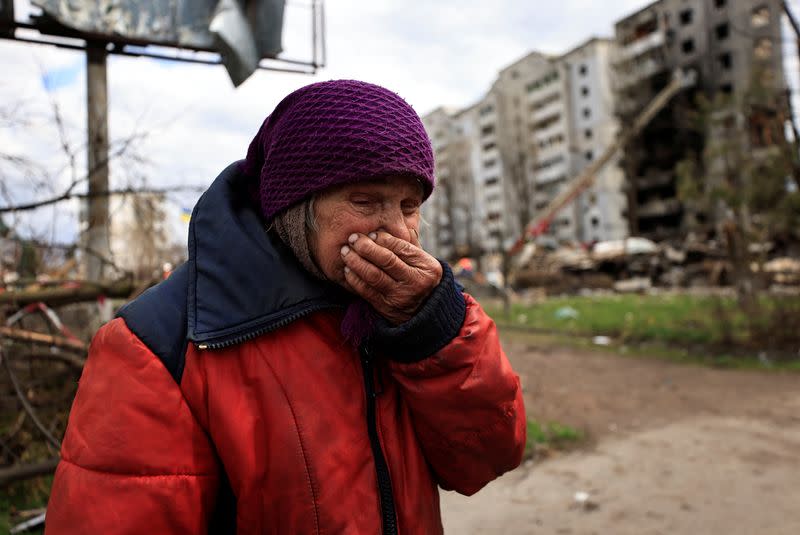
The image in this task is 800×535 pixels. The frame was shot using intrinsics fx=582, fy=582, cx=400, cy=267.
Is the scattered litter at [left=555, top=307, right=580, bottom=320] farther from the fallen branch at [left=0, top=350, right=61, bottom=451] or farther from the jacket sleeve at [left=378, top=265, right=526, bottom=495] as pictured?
the jacket sleeve at [left=378, top=265, right=526, bottom=495]

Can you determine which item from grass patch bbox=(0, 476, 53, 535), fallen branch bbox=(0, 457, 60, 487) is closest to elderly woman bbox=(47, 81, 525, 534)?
fallen branch bbox=(0, 457, 60, 487)

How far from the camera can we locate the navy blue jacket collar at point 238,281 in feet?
3.90

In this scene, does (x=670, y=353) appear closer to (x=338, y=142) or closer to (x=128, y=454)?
(x=338, y=142)

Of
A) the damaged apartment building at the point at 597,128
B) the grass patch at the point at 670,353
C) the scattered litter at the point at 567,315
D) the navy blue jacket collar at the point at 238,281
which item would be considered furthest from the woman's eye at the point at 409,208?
the damaged apartment building at the point at 597,128

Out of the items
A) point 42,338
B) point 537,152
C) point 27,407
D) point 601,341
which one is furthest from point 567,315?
point 537,152

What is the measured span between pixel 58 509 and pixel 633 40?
2170 inches

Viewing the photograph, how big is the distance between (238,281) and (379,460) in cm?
49

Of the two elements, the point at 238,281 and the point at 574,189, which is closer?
the point at 238,281

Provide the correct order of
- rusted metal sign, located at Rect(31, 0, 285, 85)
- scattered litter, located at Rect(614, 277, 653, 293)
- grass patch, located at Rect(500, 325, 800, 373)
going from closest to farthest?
rusted metal sign, located at Rect(31, 0, 285, 85) → grass patch, located at Rect(500, 325, 800, 373) → scattered litter, located at Rect(614, 277, 653, 293)

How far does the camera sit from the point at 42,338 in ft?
13.0

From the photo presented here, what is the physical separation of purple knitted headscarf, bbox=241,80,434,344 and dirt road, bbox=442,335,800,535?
2973 millimetres

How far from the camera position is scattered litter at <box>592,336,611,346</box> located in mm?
11105

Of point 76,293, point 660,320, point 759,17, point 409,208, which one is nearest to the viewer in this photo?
point 409,208

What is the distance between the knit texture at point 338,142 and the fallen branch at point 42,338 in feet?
11.0
